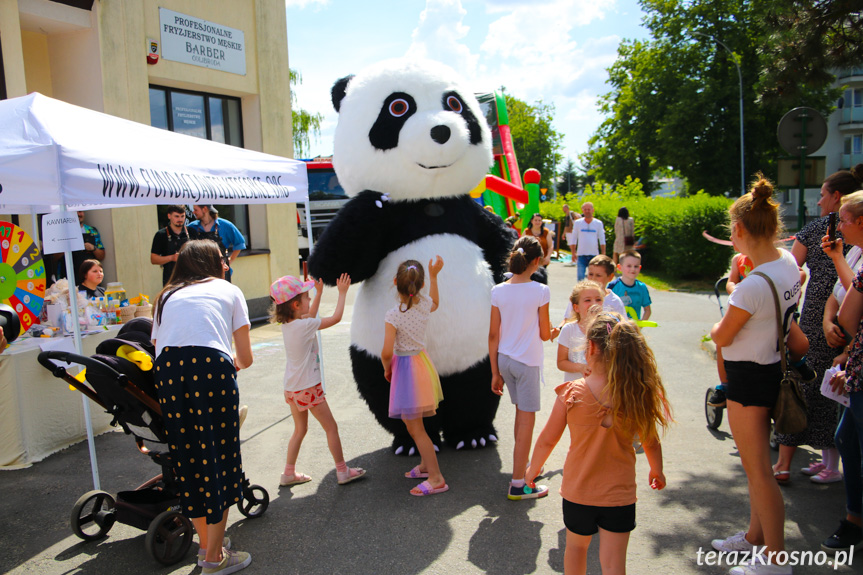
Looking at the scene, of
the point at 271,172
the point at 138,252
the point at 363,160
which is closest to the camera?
the point at 363,160

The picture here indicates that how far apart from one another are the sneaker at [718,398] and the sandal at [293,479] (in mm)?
3078

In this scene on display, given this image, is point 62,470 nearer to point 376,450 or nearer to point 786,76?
point 376,450

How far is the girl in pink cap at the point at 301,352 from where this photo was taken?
13.0ft

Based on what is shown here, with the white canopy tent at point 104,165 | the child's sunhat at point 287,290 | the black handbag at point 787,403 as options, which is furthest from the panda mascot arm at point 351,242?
the black handbag at point 787,403

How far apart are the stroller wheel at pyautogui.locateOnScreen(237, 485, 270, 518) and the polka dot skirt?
60 centimetres

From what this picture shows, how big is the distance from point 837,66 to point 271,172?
5.24 metres

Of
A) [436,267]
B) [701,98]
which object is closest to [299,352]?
[436,267]

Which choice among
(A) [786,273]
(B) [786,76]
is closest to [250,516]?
(A) [786,273]

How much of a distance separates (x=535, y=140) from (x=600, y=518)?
4890 centimetres

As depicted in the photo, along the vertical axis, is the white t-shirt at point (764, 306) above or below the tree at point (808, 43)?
below

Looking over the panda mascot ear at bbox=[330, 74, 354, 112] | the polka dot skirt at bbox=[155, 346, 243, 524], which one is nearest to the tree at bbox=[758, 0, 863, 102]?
the panda mascot ear at bbox=[330, 74, 354, 112]

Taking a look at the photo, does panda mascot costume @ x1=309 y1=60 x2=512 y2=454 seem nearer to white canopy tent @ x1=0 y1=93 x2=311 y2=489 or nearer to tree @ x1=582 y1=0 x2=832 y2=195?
white canopy tent @ x1=0 y1=93 x2=311 y2=489

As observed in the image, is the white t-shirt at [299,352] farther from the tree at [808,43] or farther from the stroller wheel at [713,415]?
the tree at [808,43]

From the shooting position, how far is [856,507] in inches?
123
